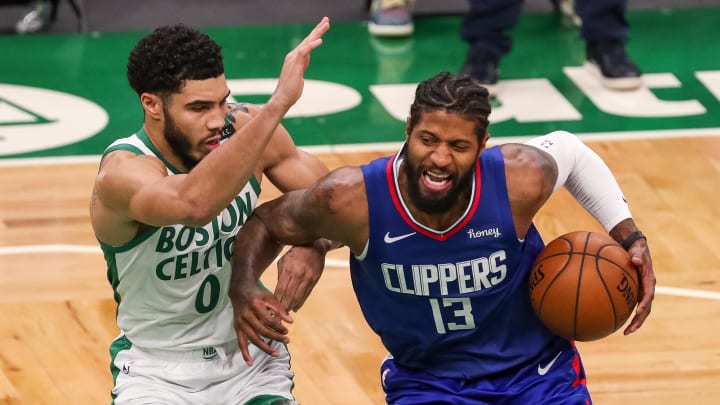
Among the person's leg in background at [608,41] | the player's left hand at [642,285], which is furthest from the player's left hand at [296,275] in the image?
the person's leg in background at [608,41]

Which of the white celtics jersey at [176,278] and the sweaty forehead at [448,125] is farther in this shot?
the white celtics jersey at [176,278]

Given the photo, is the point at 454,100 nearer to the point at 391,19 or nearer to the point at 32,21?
the point at 391,19

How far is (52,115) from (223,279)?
15.2 ft

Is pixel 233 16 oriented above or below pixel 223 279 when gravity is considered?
below

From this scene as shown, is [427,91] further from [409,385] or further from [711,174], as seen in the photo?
[711,174]

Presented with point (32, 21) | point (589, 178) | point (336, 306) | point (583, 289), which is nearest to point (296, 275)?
point (583, 289)

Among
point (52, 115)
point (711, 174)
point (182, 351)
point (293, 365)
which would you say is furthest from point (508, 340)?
point (52, 115)

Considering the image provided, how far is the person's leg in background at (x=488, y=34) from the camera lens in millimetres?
9078

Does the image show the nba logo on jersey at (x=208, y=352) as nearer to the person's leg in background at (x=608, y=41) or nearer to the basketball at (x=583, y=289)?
the basketball at (x=583, y=289)

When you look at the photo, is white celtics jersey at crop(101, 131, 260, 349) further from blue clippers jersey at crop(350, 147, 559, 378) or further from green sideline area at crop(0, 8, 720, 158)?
green sideline area at crop(0, 8, 720, 158)

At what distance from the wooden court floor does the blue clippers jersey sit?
1190 millimetres

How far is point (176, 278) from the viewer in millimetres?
4906

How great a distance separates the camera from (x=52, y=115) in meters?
9.24

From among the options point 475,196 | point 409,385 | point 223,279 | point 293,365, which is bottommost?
point 293,365
